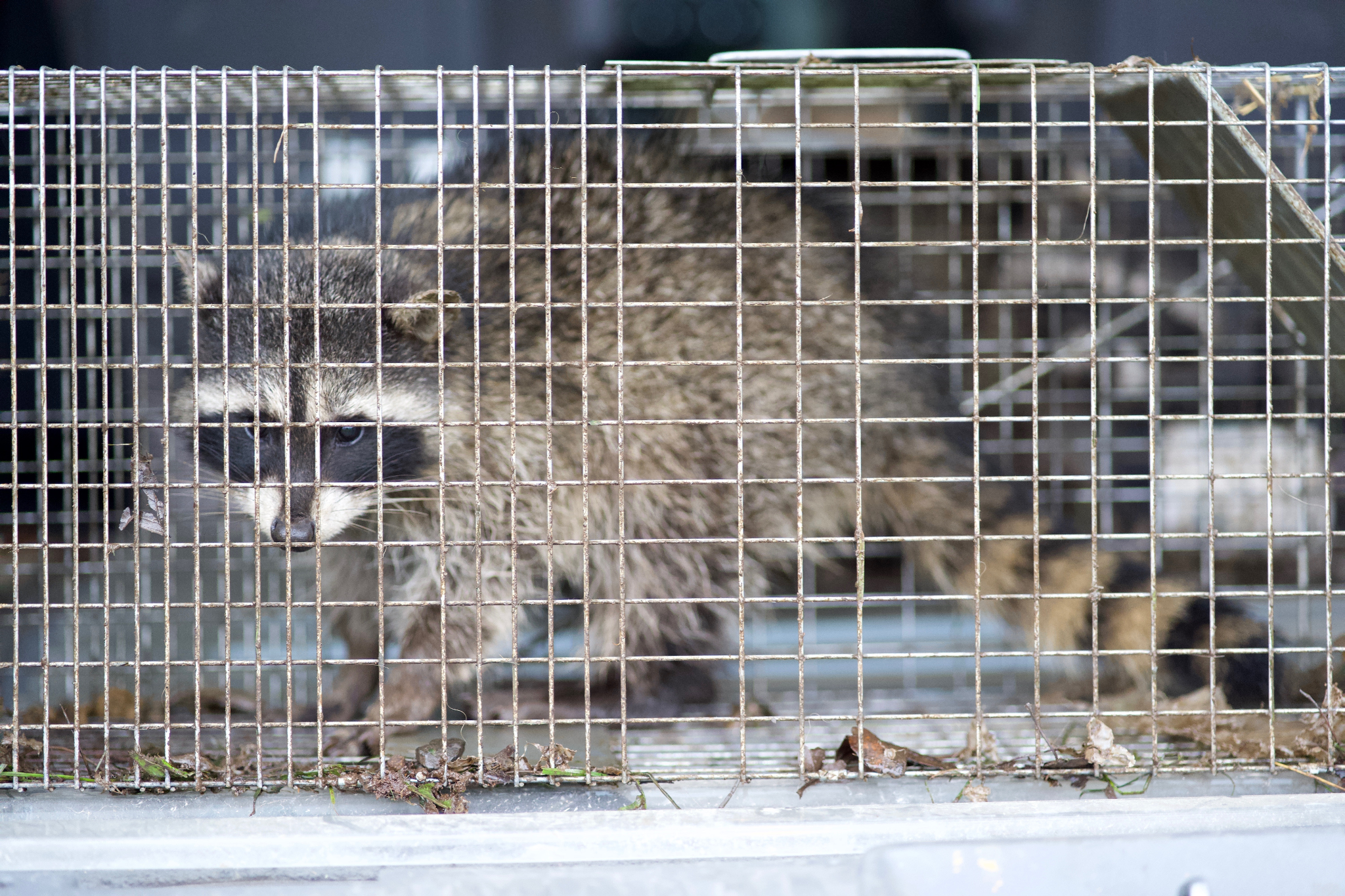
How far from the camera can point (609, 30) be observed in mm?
3789

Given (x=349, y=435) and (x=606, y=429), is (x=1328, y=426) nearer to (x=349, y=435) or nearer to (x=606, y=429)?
(x=606, y=429)

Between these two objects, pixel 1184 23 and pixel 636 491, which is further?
pixel 1184 23

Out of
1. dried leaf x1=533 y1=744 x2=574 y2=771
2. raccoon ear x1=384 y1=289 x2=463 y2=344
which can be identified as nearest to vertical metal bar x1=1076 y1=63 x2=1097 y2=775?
dried leaf x1=533 y1=744 x2=574 y2=771

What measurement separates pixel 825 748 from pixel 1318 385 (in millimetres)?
2234

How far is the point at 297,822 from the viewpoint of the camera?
70.9 inches

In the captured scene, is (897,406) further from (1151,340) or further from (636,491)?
(1151,340)

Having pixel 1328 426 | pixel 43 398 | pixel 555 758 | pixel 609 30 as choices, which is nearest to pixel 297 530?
pixel 43 398

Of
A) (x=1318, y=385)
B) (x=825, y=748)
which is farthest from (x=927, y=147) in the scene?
(x=825, y=748)

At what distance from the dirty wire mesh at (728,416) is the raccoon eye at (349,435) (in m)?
0.07

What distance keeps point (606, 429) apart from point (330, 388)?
69cm

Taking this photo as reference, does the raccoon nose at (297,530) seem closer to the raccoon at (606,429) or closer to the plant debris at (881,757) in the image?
the raccoon at (606,429)

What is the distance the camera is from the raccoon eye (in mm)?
2527

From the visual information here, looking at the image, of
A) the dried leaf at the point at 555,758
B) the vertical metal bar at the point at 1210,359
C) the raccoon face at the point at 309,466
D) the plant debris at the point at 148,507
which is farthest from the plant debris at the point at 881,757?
the plant debris at the point at 148,507

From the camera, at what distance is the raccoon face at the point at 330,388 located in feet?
7.68
